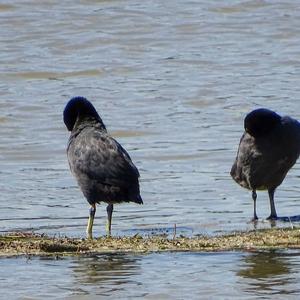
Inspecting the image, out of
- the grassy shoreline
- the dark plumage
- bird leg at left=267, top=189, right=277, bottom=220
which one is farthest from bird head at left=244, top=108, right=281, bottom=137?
the grassy shoreline

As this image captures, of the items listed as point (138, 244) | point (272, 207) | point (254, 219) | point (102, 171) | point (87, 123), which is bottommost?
point (138, 244)

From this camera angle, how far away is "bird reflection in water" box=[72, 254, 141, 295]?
7723 mm

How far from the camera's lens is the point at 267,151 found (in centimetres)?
1185

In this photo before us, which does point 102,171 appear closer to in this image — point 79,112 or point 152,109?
point 79,112

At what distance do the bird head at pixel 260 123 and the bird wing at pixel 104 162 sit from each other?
5.08 feet

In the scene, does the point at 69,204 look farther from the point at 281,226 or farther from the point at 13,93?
the point at 13,93

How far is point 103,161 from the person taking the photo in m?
10.7

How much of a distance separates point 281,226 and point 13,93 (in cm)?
1096

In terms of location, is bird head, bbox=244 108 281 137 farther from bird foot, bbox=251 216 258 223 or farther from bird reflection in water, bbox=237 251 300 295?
bird reflection in water, bbox=237 251 300 295

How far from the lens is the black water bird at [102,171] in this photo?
10492 mm

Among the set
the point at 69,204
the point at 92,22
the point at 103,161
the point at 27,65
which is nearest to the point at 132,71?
the point at 27,65

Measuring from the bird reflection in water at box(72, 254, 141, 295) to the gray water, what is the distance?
22 millimetres

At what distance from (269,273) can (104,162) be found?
3010mm

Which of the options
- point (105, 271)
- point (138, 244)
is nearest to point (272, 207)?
A: point (138, 244)
